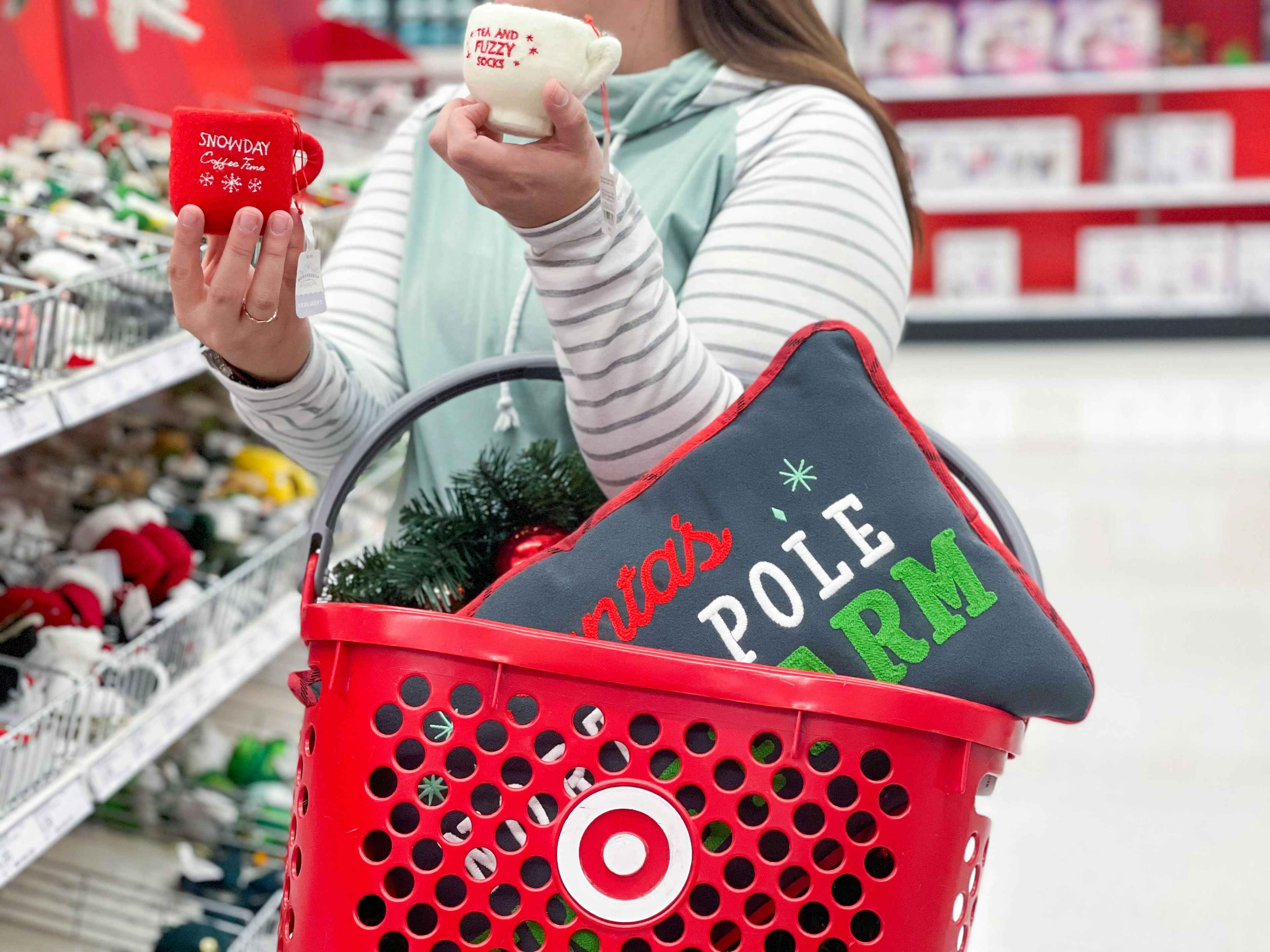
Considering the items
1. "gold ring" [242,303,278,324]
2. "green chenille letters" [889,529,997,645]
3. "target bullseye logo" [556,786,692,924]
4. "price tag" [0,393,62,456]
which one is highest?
"gold ring" [242,303,278,324]

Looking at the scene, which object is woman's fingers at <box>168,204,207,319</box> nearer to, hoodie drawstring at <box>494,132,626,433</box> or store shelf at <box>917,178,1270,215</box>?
hoodie drawstring at <box>494,132,626,433</box>

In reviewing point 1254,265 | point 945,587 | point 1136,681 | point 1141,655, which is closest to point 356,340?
point 945,587

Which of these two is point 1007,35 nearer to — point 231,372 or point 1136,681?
point 1136,681

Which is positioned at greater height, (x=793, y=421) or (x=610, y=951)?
(x=793, y=421)

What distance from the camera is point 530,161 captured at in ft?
2.49

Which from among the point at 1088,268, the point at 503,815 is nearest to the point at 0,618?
the point at 503,815

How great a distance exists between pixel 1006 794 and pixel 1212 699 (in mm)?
690

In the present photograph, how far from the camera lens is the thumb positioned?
73cm

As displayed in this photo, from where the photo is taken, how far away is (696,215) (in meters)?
1.14

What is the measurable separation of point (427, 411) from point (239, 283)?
158mm

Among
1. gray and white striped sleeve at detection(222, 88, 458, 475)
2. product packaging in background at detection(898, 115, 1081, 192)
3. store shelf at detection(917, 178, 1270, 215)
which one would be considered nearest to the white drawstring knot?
gray and white striped sleeve at detection(222, 88, 458, 475)

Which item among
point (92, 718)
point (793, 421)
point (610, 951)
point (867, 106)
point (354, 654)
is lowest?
point (92, 718)

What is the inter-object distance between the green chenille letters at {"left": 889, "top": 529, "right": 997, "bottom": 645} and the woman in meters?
0.24

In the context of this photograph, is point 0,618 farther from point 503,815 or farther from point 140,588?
point 503,815
